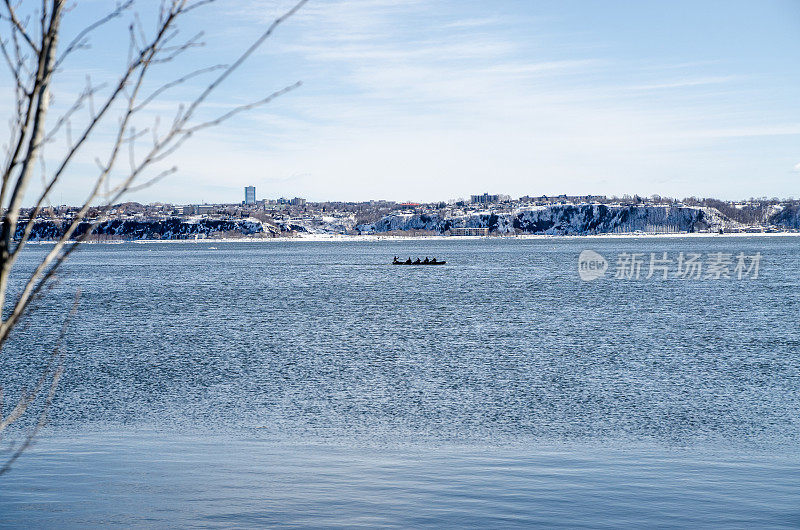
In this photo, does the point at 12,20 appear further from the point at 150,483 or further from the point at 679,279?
the point at 679,279

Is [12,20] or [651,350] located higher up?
[12,20]

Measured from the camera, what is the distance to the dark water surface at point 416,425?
14797mm

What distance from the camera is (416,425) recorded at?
72.4 ft

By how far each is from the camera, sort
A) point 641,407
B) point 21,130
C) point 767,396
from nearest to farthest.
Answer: point 21,130 < point 641,407 < point 767,396

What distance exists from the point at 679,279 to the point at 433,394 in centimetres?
8981

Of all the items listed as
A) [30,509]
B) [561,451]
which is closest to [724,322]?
[561,451]

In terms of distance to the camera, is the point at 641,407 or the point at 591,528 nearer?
the point at 591,528

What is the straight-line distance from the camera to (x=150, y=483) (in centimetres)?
1628

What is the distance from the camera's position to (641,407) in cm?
2453

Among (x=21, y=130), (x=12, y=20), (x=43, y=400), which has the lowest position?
(x=43, y=400)

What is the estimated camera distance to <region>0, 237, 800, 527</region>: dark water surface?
14.8 m

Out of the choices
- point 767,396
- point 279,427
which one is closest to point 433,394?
point 279,427

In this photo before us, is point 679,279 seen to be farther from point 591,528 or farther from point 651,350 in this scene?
point 591,528

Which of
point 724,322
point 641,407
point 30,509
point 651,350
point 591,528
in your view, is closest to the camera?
point 591,528
